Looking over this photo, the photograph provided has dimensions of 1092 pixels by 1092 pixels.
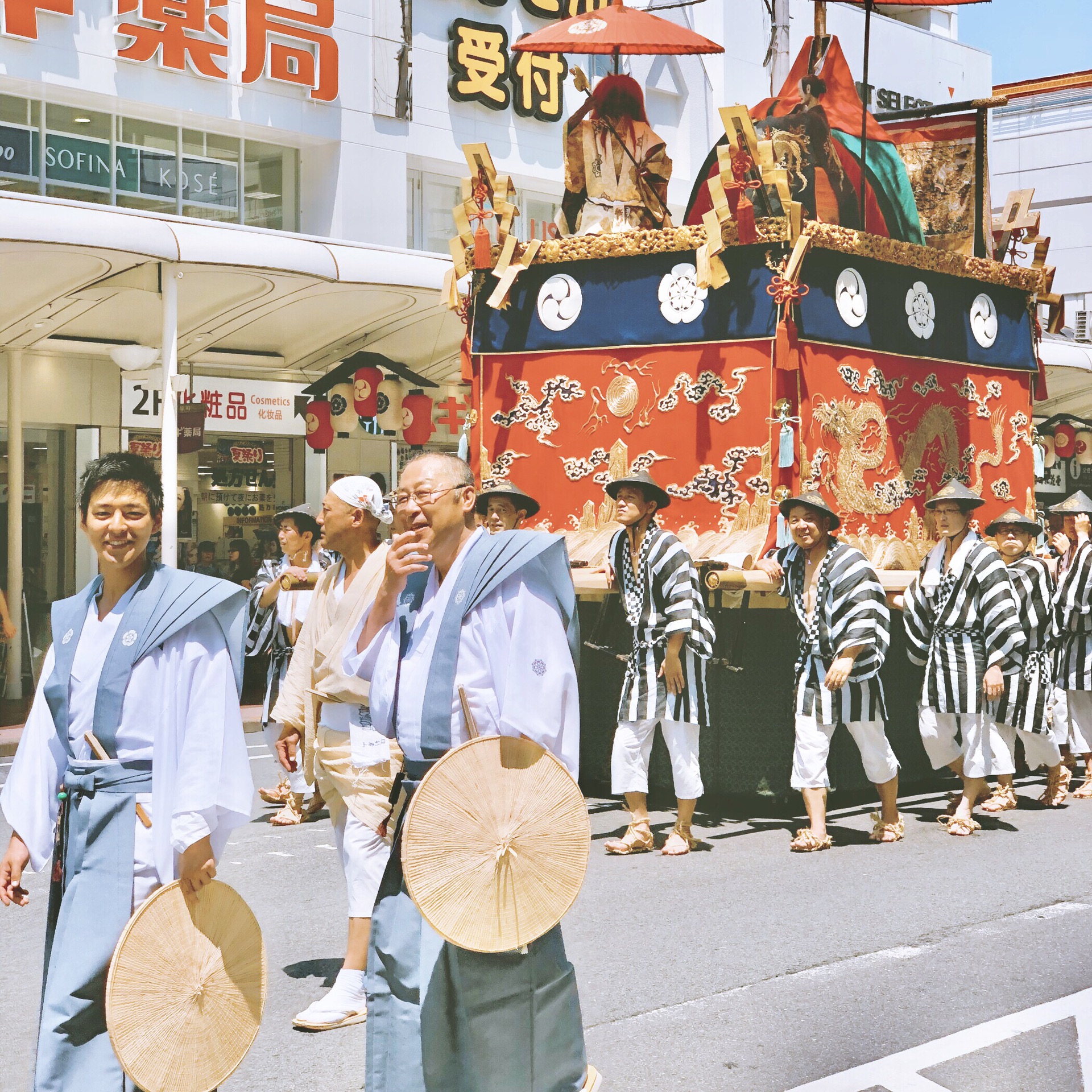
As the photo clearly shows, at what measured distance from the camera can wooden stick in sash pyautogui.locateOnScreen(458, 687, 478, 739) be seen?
362 centimetres

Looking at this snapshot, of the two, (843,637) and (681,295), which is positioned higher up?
(681,295)

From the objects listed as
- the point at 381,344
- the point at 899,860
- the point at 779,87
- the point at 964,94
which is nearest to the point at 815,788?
the point at 899,860

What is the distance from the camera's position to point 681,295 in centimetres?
896

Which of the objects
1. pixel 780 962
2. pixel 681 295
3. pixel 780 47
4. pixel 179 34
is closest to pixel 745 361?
pixel 681 295

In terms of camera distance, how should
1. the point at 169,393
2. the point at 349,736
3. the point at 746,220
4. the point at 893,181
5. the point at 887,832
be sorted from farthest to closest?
the point at 169,393 → the point at 893,181 → the point at 746,220 → the point at 887,832 → the point at 349,736

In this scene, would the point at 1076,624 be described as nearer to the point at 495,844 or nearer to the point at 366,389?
the point at 495,844

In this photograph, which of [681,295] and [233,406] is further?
[233,406]

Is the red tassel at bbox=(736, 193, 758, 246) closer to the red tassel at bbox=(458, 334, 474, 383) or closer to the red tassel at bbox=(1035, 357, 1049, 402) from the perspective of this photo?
the red tassel at bbox=(458, 334, 474, 383)

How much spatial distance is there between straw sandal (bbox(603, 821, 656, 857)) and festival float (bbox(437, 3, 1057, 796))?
1.14 m

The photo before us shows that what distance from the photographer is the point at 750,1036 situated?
181 inches

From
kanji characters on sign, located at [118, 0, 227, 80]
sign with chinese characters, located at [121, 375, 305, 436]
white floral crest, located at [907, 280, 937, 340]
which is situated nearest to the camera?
white floral crest, located at [907, 280, 937, 340]

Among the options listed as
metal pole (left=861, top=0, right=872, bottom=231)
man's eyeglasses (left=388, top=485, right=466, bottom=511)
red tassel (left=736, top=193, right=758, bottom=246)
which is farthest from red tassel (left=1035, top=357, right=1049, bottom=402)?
man's eyeglasses (left=388, top=485, right=466, bottom=511)

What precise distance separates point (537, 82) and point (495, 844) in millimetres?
16179

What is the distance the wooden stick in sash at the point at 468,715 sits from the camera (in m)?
3.62
